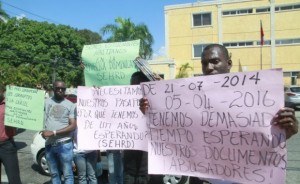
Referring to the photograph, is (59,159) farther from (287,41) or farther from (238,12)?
(238,12)

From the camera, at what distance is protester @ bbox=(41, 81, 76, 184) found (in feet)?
17.3

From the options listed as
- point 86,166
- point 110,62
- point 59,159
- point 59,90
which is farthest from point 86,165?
point 110,62

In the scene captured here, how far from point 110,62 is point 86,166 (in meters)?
1.88

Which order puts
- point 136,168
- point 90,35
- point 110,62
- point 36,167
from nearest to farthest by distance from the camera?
1. point 136,168
2. point 110,62
3. point 36,167
4. point 90,35

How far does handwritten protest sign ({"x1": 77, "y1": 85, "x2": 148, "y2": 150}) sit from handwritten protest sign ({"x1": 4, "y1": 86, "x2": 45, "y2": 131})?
1.48 meters

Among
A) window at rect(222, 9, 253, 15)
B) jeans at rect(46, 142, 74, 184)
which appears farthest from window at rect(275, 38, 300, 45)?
jeans at rect(46, 142, 74, 184)

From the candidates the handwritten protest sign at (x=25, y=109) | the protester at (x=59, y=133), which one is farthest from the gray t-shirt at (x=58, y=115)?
the handwritten protest sign at (x=25, y=109)

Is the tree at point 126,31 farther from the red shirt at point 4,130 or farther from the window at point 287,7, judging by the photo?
the red shirt at point 4,130

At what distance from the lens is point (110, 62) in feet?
15.5

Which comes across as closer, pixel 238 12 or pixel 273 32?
pixel 273 32

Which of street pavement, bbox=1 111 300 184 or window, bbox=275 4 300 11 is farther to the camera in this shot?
window, bbox=275 4 300 11

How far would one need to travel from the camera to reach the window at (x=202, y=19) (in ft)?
114

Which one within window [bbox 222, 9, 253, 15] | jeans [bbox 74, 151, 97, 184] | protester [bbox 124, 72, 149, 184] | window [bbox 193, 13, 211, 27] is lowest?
jeans [bbox 74, 151, 97, 184]

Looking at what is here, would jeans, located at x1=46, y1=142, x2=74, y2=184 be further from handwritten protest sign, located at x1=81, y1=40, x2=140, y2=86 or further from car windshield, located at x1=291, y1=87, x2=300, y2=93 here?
car windshield, located at x1=291, y1=87, x2=300, y2=93
